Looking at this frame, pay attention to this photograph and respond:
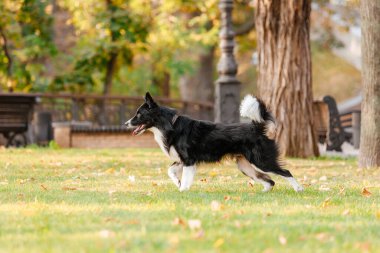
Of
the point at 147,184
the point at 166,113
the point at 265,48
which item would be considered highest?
the point at 265,48

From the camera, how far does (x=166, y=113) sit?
10.2 metres

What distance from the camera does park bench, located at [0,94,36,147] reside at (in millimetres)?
20500

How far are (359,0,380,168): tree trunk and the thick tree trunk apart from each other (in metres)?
20.3

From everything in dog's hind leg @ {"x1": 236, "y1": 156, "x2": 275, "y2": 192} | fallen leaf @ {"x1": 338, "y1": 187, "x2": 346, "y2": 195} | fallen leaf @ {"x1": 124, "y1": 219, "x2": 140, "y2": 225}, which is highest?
dog's hind leg @ {"x1": 236, "y1": 156, "x2": 275, "y2": 192}

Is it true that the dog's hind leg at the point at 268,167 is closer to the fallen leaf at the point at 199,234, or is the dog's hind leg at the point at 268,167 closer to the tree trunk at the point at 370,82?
the fallen leaf at the point at 199,234

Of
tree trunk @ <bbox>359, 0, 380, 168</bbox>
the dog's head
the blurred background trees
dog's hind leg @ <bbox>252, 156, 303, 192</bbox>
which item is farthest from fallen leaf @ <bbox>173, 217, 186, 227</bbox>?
the blurred background trees

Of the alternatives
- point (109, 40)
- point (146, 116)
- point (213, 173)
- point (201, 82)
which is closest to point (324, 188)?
point (146, 116)

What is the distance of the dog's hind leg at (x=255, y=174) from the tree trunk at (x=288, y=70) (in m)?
6.85

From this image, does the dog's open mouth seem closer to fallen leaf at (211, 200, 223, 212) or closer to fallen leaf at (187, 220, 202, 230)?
fallen leaf at (211, 200, 223, 212)

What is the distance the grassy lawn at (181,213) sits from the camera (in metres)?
6.18

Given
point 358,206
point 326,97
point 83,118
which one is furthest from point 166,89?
point 358,206

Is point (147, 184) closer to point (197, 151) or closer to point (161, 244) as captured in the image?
point (197, 151)

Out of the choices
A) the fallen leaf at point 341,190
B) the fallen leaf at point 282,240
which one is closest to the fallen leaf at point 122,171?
the fallen leaf at point 341,190

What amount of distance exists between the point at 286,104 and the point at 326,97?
8.14 ft
